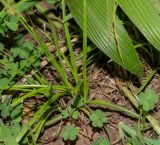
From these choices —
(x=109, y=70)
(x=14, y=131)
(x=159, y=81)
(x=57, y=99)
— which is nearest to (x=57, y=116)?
(x=57, y=99)

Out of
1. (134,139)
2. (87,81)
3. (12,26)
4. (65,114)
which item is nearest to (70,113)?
(65,114)

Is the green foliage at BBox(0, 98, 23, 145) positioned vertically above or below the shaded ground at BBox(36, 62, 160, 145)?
above

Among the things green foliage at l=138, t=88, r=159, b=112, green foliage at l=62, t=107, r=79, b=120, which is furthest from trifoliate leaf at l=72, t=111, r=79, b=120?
green foliage at l=138, t=88, r=159, b=112

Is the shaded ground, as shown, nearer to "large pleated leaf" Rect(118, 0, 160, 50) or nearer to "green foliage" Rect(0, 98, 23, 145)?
"green foliage" Rect(0, 98, 23, 145)

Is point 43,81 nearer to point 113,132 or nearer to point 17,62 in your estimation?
point 17,62

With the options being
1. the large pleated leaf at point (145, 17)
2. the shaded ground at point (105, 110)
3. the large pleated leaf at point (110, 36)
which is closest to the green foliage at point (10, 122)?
the shaded ground at point (105, 110)

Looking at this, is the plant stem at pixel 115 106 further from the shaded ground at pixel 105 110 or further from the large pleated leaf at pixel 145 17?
the large pleated leaf at pixel 145 17

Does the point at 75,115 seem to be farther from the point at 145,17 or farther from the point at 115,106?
the point at 145,17
